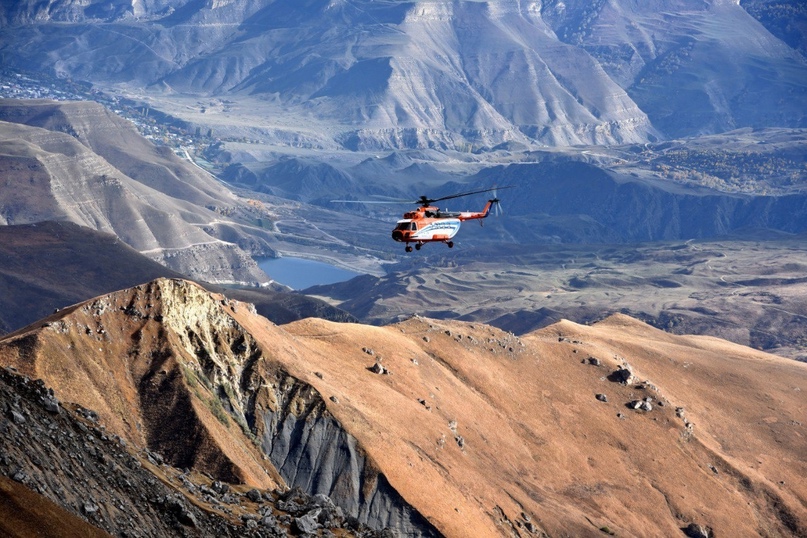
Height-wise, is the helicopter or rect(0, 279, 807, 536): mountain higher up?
the helicopter

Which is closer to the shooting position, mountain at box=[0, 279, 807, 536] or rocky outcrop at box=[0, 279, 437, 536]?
rocky outcrop at box=[0, 279, 437, 536]

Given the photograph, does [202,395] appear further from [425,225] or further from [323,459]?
[425,225]

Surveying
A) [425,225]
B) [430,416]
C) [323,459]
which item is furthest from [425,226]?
[323,459]

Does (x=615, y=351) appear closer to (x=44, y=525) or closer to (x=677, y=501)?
(x=677, y=501)

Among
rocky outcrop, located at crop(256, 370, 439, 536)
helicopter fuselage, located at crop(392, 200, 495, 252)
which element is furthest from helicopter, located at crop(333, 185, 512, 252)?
rocky outcrop, located at crop(256, 370, 439, 536)

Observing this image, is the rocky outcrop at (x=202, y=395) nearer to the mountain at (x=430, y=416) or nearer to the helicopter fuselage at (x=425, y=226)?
the mountain at (x=430, y=416)

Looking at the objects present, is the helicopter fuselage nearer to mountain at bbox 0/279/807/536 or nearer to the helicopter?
the helicopter

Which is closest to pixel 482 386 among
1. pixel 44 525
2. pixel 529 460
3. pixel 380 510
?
pixel 529 460

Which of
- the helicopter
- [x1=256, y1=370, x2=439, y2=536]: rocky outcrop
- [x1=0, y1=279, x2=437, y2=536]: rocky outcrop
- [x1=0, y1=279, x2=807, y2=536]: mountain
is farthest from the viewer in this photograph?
the helicopter

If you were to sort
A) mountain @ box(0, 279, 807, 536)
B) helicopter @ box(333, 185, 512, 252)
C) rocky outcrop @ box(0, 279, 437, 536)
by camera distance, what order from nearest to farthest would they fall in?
rocky outcrop @ box(0, 279, 437, 536), mountain @ box(0, 279, 807, 536), helicopter @ box(333, 185, 512, 252)
